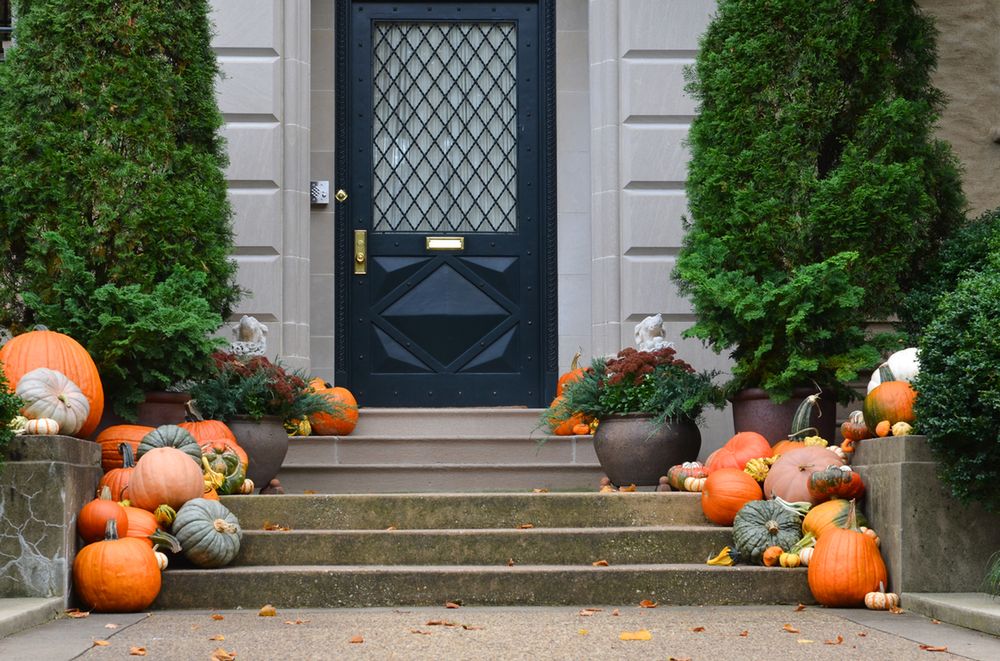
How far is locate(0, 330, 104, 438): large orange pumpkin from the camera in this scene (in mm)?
6422

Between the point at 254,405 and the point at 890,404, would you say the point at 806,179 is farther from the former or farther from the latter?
the point at 254,405

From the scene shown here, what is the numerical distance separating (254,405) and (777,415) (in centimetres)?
287

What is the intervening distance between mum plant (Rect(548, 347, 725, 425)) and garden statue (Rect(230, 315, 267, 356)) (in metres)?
1.96

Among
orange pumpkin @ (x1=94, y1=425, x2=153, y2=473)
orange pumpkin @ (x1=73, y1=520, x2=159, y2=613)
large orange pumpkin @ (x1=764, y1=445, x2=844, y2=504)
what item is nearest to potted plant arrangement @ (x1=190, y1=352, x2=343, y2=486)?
orange pumpkin @ (x1=94, y1=425, x2=153, y2=473)

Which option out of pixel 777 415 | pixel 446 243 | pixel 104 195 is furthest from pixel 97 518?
pixel 446 243

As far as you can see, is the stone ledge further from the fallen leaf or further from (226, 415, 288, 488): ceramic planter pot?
(226, 415, 288, 488): ceramic planter pot

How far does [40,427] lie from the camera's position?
587 cm

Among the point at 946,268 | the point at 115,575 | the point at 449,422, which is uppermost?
the point at 946,268

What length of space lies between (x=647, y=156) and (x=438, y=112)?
5.29 feet

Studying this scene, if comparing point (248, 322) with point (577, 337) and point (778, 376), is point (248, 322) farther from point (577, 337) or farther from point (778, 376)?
point (778, 376)

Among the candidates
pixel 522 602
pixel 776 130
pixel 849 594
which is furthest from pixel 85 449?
pixel 776 130

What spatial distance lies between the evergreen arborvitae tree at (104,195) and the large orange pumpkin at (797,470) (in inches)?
118

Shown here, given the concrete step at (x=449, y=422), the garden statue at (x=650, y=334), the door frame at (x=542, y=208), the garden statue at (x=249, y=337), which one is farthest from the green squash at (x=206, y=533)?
the door frame at (x=542, y=208)

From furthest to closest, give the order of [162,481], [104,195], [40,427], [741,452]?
[104,195] → [741,452] → [162,481] → [40,427]
